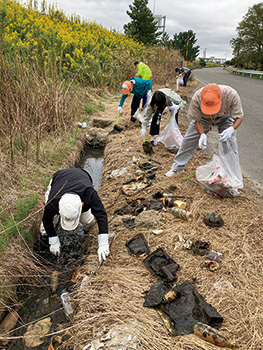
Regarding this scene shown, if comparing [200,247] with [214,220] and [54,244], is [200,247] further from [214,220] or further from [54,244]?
[54,244]

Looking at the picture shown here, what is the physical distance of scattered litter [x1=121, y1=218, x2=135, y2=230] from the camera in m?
2.96

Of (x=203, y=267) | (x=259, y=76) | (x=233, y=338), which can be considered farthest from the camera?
(x=259, y=76)

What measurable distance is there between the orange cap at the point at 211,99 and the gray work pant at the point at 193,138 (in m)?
0.44

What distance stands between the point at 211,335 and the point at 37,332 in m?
1.55

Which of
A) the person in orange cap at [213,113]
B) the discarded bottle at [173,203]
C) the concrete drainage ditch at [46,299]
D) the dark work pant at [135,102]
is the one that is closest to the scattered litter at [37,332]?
the concrete drainage ditch at [46,299]

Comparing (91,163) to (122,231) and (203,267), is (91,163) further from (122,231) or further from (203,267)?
(203,267)

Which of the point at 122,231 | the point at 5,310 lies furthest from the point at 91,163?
the point at 5,310

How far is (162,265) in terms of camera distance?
2.36 m

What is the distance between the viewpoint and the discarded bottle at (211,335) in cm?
164

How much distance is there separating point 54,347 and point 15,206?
1652 mm

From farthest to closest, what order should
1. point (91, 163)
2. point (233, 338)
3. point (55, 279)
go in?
1. point (91, 163)
2. point (55, 279)
3. point (233, 338)

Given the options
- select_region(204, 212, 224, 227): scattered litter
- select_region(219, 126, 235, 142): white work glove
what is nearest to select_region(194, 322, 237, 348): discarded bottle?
select_region(204, 212, 224, 227): scattered litter

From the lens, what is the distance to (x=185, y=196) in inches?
132

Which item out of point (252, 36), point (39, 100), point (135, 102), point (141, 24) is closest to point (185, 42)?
point (252, 36)
